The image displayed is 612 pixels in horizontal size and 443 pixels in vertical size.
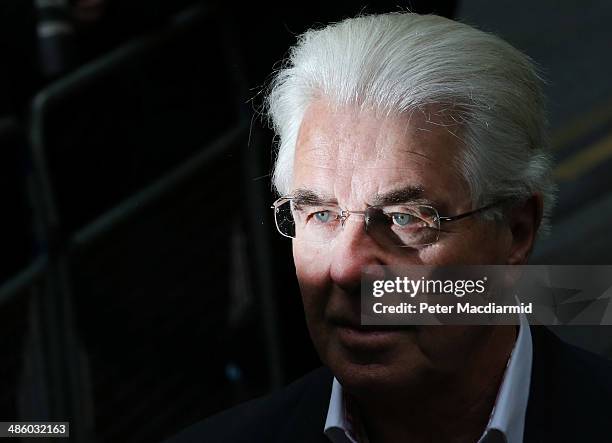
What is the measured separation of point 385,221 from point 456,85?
0.23 metres

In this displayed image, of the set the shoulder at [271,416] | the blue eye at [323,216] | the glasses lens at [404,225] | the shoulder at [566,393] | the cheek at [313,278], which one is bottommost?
the shoulder at [566,393]

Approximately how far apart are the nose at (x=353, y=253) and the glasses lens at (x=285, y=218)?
14 centimetres

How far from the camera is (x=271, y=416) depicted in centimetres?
187

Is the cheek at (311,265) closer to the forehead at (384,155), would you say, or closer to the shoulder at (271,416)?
the forehead at (384,155)

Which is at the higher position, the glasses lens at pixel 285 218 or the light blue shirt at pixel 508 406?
the glasses lens at pixel 285 218

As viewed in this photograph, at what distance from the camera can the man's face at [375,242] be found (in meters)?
1.60

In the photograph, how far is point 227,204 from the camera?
10.0 feet

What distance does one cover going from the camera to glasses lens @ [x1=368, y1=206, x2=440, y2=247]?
1615 mm

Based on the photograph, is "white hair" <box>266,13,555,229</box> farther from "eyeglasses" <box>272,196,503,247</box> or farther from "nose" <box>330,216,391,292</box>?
"nose" <box>330,216,391,292</box>

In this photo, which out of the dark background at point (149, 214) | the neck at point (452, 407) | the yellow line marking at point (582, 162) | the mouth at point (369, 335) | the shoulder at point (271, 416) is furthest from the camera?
the yellow line marking at point (582, 162)

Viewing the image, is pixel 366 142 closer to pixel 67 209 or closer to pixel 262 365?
pixel 262 365

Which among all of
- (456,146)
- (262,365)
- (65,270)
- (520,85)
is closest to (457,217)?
(456,146)

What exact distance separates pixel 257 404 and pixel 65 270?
0.97 m

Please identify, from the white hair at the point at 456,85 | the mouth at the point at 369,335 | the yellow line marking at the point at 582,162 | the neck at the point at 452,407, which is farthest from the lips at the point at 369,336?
the yellow line marking at the point at 582,162
